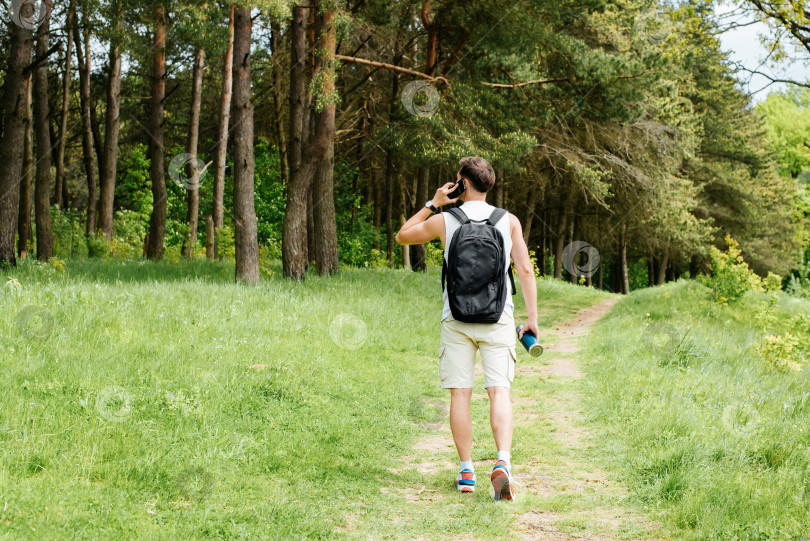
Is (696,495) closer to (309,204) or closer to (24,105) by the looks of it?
(24,105)

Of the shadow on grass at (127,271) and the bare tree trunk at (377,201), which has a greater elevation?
the bare tree trunk at (377,201)

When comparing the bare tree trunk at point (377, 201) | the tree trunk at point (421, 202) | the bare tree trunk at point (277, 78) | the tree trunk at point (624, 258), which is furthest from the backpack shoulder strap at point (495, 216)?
the tree trunk at point (624, 258)

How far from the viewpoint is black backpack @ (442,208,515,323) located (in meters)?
4.41

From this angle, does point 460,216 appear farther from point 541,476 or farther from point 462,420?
point 541,476

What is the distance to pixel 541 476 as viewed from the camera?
5.06 m

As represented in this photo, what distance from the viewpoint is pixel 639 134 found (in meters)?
23.8

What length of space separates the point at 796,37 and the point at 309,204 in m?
12.4

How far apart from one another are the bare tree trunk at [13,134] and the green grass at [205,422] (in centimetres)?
536

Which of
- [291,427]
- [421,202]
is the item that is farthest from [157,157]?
[291,427]

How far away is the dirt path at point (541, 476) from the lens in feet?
13.5

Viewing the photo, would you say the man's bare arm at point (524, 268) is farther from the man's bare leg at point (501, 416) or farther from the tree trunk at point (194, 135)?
the tree trunk at point (194, 135)

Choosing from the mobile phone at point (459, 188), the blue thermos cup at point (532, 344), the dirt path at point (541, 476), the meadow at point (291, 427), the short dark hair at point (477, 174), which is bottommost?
the dirt path at point (541, 476)

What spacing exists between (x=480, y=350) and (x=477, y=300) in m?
0.41

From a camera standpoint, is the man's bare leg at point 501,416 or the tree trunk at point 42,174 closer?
the man's bare leg at point 501,416
